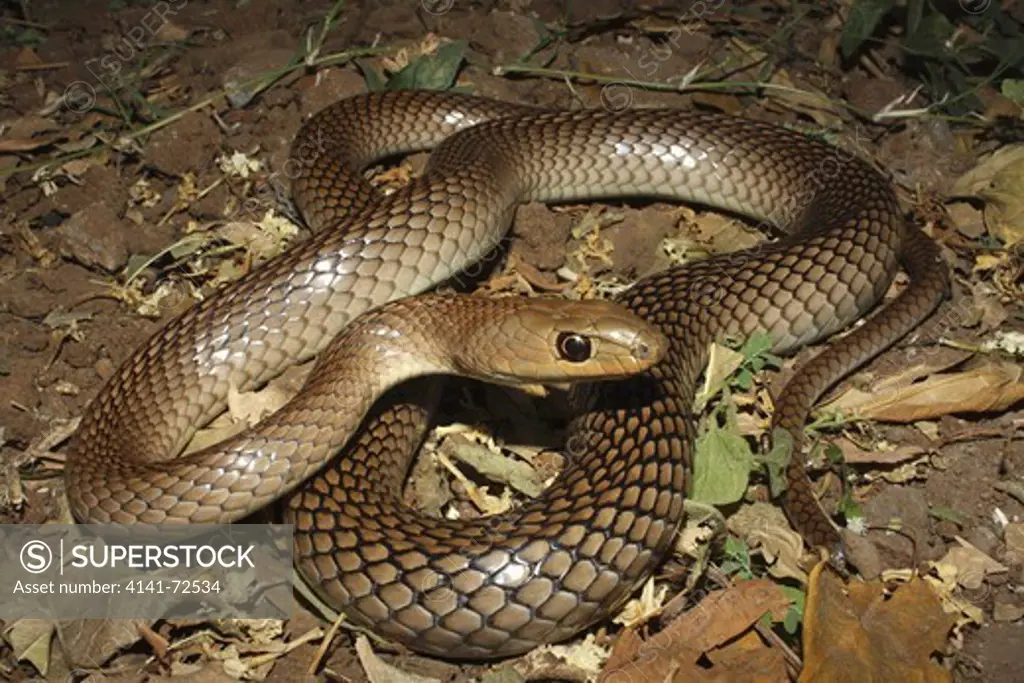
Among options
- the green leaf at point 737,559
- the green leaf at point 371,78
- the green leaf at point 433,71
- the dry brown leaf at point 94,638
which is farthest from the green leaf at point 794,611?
the green leaf at point 371,78

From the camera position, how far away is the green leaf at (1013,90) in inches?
314

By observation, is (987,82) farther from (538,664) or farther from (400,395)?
(538,664)

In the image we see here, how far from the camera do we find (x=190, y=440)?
6.37m

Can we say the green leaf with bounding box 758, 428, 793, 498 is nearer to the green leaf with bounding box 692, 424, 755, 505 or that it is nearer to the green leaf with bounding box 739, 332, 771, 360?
the green leaf with bounding box 692, 424, 755, 505

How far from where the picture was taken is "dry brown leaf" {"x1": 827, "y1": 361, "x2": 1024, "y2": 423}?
6.24 metres

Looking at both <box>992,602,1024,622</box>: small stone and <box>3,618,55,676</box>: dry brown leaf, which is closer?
<box>3,618,55,676</box>: dry brown leaf

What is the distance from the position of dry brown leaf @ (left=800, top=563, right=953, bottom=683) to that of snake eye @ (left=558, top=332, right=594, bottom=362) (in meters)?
1.48

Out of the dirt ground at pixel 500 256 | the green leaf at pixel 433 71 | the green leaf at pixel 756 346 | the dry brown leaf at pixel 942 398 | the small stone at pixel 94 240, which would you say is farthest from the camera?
the green leaf at pixel 433 71

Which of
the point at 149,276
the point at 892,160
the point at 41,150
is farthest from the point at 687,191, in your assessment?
the point at 41,150

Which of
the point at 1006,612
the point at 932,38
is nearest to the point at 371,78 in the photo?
the point at 932,38

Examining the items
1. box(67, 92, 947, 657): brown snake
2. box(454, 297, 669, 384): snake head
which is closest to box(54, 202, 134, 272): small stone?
box(67, 92, 947, 657): brown snake

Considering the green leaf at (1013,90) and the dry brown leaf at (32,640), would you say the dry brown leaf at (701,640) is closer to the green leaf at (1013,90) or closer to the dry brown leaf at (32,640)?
the dry brown leaf at (32,640)

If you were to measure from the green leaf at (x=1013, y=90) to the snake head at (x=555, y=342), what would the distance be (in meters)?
4.22

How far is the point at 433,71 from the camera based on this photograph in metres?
8.46
